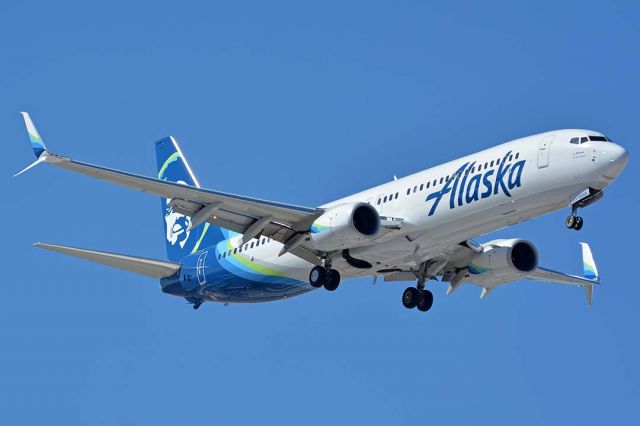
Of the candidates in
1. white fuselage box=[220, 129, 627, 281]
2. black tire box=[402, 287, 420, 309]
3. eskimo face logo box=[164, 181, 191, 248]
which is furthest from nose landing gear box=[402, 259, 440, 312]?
eskimo face logo box=[164, 181, 191, 248]

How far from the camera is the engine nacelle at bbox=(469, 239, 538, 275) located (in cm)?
5297

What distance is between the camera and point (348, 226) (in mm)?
47844

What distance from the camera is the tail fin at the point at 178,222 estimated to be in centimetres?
5700

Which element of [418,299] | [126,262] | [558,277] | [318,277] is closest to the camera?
[318,277]

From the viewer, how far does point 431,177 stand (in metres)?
48.7

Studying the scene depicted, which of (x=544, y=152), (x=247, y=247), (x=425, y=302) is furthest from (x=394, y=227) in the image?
(x=247, y=247)

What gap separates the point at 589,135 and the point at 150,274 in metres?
20.0

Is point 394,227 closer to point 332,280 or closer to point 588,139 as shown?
point 332,280

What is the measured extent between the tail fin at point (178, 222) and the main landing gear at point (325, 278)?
7109mm

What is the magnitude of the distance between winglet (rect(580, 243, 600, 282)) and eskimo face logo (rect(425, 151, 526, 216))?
12.8 m

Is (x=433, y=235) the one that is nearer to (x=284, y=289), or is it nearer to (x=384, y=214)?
(x=384, y=214)

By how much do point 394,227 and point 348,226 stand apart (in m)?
1.77

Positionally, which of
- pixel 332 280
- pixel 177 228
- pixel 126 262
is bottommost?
pixel 332 280

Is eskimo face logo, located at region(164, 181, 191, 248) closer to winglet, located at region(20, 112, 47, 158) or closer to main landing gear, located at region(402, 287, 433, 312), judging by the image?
main landing gear, located at region(402, 287, 433, 312)
